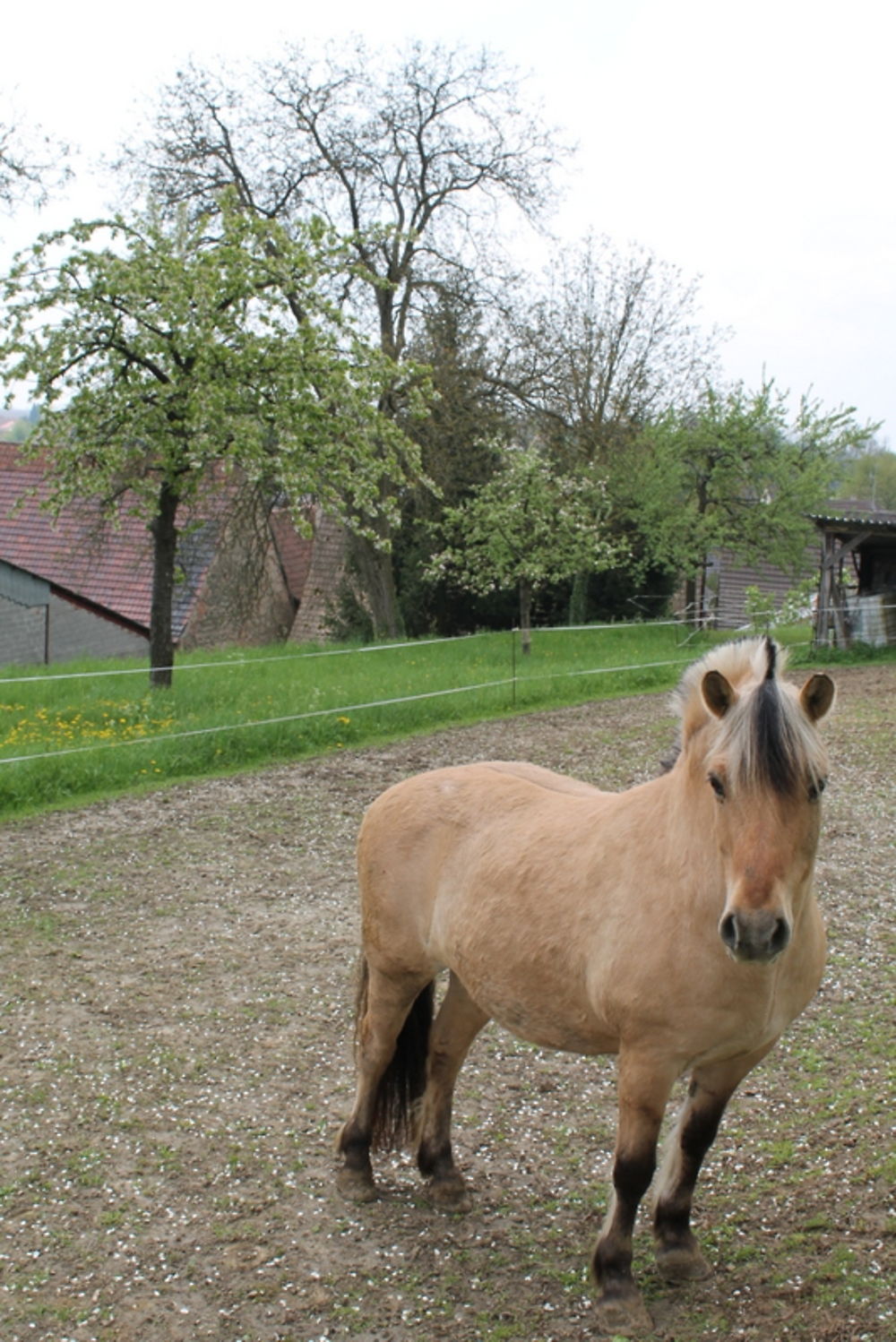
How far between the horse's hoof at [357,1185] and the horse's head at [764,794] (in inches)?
72.0

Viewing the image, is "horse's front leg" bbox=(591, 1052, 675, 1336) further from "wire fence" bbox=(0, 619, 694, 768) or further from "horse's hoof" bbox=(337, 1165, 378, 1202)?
"wire fence" bbox=(0, 619, 694, 768)

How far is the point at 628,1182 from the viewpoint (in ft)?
9.97

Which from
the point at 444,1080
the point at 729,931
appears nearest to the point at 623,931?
the point at 729,931

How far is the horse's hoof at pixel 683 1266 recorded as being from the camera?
3256 millimetres

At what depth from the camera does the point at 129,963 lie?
601cm

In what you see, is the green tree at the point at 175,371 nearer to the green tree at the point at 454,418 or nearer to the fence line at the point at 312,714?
the fence line at the point at 312,714

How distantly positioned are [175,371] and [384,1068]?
33.0 feet

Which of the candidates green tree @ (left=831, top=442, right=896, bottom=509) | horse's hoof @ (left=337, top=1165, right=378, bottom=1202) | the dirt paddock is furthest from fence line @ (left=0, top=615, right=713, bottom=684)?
green tree @ (left=831, top=442, right=896, bottom=509)

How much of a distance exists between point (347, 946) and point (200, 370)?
25.4ft

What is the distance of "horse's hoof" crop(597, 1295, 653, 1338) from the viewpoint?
3.00 metres

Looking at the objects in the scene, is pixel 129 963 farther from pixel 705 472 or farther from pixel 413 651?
pixel 705 472

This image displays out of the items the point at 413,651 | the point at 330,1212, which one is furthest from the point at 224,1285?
the point at 413,651

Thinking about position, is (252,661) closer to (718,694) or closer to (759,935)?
(718,694)

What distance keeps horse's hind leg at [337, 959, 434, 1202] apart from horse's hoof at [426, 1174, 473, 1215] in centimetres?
22
